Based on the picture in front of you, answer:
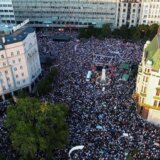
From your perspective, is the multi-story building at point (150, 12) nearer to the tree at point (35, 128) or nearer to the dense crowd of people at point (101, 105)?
the dense crowd of people at point (101, 105)

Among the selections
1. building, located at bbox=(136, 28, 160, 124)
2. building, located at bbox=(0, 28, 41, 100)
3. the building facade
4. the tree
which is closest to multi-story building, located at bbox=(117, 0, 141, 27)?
the building facade

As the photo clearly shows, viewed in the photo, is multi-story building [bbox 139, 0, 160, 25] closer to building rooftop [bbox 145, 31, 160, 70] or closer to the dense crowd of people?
the dense crowd of people

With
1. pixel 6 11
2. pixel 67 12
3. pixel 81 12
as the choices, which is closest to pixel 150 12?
pixel 81 12

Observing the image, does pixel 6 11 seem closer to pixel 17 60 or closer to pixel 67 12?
pixel 67 12

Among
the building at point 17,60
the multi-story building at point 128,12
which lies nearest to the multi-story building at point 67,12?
the multi-story building at point 128,12

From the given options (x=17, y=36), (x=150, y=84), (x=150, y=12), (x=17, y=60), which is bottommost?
(x=150, y=84)
